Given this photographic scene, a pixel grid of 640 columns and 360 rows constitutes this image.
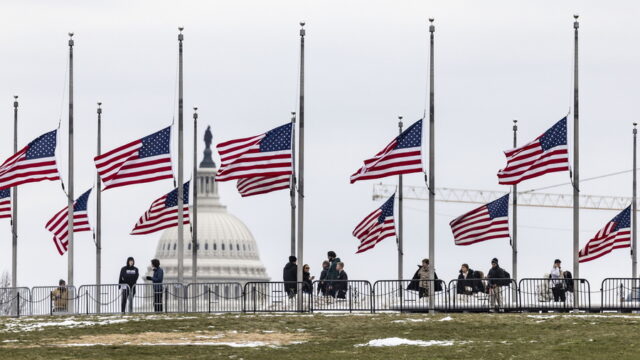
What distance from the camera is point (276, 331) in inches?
2330

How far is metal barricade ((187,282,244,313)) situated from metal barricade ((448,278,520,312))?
21.8 feet

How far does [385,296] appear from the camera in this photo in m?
69.0

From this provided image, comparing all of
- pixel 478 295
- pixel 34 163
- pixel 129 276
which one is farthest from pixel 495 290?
pixel 34 163

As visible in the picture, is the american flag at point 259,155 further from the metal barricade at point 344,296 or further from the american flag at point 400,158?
the metal barricade at point 344,296

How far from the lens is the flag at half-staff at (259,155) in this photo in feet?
226

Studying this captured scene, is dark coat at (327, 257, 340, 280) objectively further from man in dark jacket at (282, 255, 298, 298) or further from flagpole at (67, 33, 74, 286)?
flagpole at (67, 33, 74, 286)

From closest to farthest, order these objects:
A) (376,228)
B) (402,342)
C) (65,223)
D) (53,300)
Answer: (402,342)
(53,300)
(65,223)
(376,228)

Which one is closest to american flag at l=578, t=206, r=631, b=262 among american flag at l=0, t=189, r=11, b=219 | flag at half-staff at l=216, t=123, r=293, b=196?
flag at half-staff at l=216, t=123, r=293, b=196

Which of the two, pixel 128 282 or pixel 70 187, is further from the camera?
pixel 70 187

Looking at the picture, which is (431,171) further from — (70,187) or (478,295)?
(70,187)

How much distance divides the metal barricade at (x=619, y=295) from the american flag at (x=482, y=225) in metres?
7.86

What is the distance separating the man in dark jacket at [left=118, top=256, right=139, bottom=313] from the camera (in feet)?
230

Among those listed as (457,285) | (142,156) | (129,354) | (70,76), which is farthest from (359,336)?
(70,76)

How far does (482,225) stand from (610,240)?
7699mm
